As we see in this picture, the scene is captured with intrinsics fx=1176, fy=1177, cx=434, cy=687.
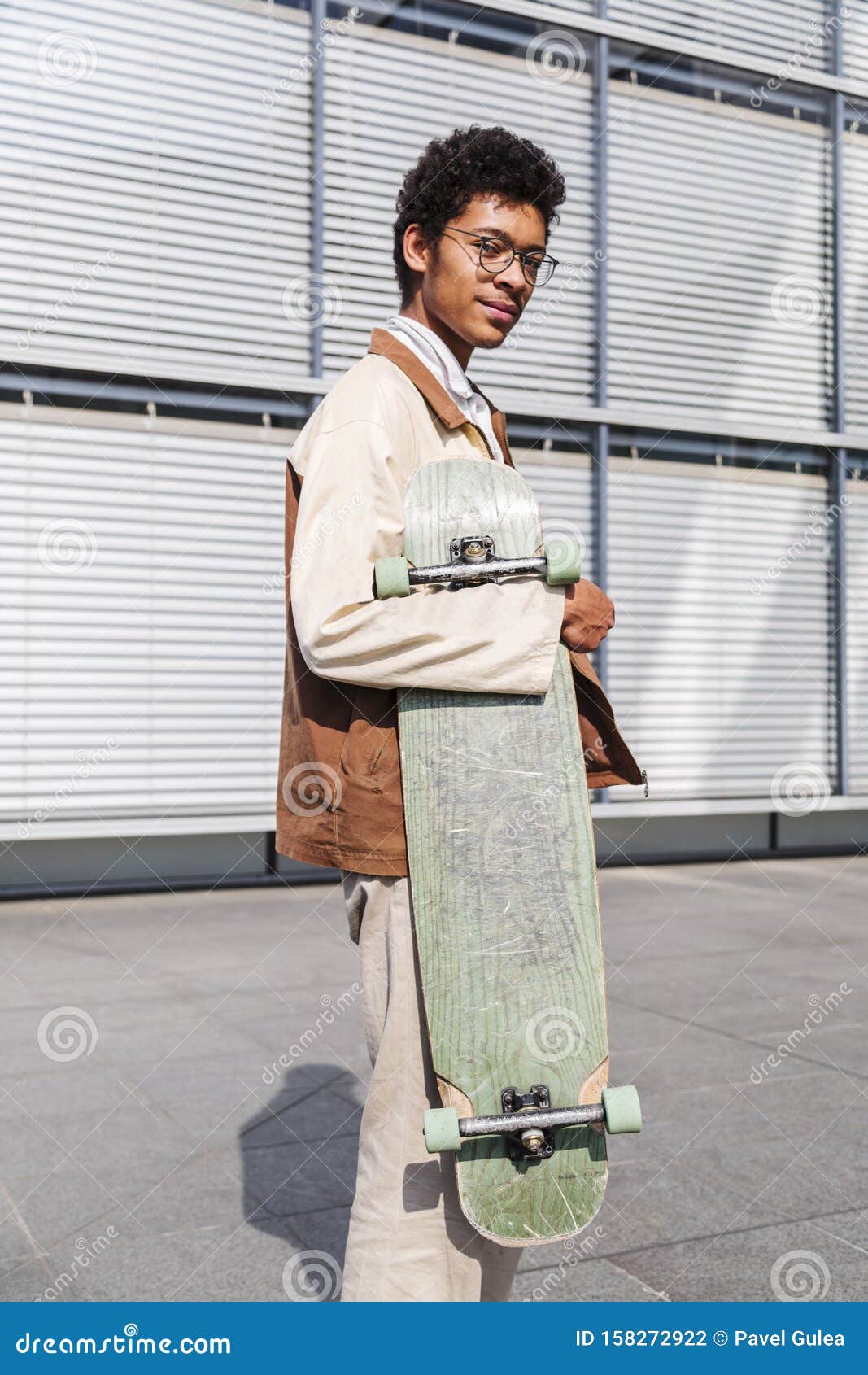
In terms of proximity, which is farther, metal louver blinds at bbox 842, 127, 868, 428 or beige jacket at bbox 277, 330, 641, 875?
metal louver blinds at bbox 842, 127, 868, 428

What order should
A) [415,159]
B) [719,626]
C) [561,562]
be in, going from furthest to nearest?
[719,626], [415,159], [561,562]

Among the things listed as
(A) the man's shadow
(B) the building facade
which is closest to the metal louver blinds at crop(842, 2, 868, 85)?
(B) the building facade

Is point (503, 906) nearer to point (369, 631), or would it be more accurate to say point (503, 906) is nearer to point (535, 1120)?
point (535, 1120)

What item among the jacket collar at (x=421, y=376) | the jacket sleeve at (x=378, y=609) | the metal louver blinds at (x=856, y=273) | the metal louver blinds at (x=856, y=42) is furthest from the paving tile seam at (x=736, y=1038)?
the metal louver blinds at (x=856, y=42)

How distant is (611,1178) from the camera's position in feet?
10.8

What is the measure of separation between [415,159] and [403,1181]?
9.46 m

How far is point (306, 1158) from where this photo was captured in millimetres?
3441

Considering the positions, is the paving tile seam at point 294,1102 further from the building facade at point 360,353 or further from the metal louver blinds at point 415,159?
the metal louver blinds at point 415,159

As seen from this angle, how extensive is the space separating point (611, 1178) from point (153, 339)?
23.2 feet

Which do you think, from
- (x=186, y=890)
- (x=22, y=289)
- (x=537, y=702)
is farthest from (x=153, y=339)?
(x=537, y=702)

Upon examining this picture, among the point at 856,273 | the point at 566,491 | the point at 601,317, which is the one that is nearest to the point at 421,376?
the point at 566,491

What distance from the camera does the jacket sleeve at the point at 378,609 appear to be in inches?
66.7

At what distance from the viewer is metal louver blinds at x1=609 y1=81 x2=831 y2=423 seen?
1023 cm

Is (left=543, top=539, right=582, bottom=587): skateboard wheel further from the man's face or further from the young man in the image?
the man's face
